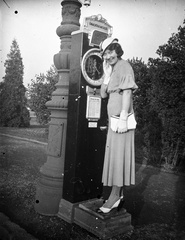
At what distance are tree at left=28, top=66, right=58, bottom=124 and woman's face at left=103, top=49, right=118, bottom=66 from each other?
28.1ft

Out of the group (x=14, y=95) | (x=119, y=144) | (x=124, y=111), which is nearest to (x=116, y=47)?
(x=124, y=111)

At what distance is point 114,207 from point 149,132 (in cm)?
487

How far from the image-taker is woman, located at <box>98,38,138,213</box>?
3197 mm

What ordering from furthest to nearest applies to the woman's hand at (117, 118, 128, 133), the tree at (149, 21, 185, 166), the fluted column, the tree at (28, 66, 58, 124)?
the tree at (28, 66, 58, 124) < the tree at (149, 21, 185, 166) < the fluted column < the woman's hand at (117, 118, 128, 133)

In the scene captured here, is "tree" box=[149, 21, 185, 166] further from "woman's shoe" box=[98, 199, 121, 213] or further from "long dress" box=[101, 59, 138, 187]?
"woman's shoe" box=[98, 199, 121, 213]

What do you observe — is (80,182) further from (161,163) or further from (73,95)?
(161,163)

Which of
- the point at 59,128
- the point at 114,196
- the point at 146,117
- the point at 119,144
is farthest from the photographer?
the point at 146,117

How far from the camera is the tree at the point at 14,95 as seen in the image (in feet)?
49.3

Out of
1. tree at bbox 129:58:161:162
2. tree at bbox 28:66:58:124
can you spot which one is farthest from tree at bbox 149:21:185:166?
tree at bbox 28:66:58:124

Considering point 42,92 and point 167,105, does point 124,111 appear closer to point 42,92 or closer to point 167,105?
point 167,105

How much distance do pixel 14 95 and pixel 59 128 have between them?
12.0m

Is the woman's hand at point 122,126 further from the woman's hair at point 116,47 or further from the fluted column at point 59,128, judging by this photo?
the fluted column at point 59,128

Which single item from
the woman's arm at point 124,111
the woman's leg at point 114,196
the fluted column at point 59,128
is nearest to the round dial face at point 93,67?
the fluted column at point 59,128

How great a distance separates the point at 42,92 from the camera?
1182cm
